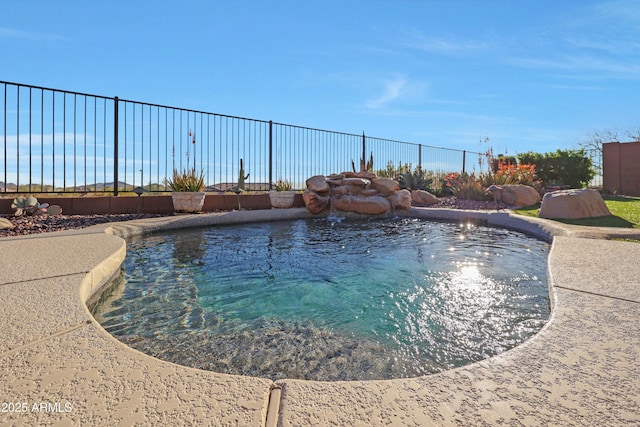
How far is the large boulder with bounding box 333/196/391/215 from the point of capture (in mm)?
7363

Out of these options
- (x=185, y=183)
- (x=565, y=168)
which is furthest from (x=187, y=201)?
(x=565, y=168)

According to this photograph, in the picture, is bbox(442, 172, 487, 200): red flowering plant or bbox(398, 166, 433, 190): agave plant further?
bbox(398, 166, 433, 190): agave plant

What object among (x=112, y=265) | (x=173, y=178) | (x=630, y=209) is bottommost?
(x=112, y=265)

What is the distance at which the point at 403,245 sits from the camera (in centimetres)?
413

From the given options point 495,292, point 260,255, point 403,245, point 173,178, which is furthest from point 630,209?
point 173,178

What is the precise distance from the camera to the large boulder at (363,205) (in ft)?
24.2

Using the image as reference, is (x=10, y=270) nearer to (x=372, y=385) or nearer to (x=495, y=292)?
(x=372, y=385)

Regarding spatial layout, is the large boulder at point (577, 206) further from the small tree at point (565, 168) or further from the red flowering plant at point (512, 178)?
the small tree at point (565, 168)

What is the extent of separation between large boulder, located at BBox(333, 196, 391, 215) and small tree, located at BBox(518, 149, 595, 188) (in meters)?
7.81

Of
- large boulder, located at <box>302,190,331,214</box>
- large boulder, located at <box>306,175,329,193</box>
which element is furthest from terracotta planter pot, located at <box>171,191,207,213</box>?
large boulder, located at <box>306,175,329,193</box>

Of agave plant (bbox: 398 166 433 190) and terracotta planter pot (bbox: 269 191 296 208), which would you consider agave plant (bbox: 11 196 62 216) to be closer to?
terracotta planter pot (bbox: 269 191 296 208)

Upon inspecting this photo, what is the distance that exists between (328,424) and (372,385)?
0.24 metres

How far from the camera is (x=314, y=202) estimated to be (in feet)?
24.2

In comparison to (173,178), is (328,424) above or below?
below
